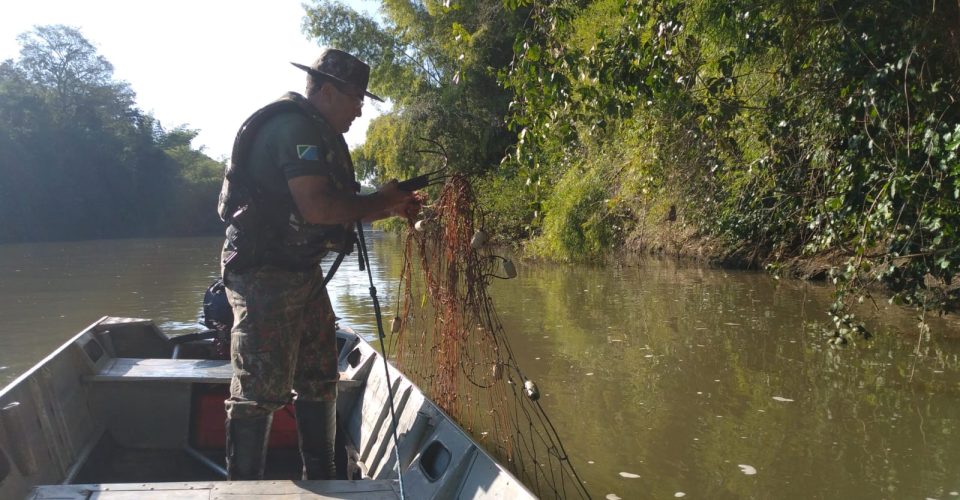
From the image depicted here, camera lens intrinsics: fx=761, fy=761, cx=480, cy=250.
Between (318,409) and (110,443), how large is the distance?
1893 millimetres

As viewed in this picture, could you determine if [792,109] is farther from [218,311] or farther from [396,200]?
[218,311]

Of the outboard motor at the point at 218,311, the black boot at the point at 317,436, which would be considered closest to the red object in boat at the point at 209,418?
the outboard motor at the point at 218,311

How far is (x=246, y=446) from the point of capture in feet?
10.0

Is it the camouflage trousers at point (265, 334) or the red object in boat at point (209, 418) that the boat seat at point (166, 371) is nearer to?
the red object in boat at point (209, 418)

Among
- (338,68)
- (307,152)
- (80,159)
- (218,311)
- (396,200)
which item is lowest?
(218,311)

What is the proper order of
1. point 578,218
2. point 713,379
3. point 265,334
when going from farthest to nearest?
1. point 578,218
2. point 713,379
3. point 265,334

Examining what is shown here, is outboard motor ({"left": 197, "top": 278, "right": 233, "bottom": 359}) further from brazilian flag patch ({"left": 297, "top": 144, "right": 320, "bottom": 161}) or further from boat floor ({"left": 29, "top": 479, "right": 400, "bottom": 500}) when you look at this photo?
brazilian flag patch ({"left": 297, "top": 144, "right": 320, "bottom": 161})

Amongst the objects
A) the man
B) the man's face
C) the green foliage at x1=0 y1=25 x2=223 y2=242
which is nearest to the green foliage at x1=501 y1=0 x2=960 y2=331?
the man's face

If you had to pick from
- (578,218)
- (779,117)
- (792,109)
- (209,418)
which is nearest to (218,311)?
(209,418)

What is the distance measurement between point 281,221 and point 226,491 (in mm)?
1034

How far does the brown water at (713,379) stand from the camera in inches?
181

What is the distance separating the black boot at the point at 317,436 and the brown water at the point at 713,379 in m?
1.68

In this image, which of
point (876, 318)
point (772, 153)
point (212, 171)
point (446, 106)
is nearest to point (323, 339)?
point (772, 153)

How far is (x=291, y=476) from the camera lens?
4117 millimetres
